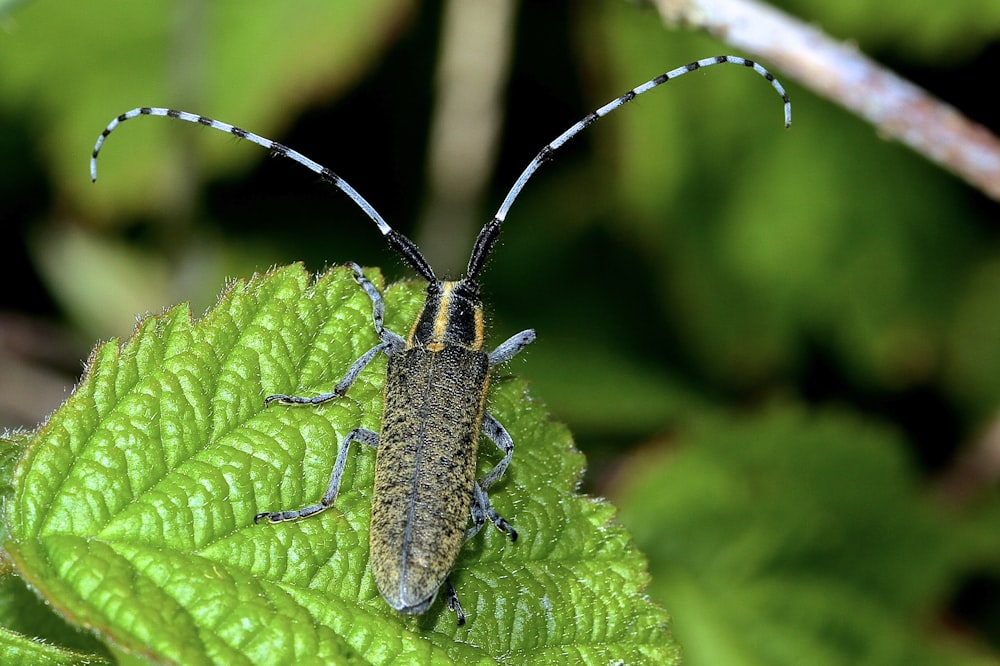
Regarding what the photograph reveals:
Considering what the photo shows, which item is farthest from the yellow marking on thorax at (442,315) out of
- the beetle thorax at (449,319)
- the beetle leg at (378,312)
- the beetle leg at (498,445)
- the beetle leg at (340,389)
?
the beetle leg at (498,445)

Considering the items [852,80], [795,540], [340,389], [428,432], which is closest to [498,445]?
[428,432]

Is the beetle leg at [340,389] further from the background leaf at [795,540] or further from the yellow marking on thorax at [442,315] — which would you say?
the background leaf at [795,540]

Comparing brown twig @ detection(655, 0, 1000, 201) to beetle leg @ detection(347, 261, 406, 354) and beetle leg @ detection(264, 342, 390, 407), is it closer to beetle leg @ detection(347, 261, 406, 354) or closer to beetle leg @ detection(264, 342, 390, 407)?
beetle leg @ detection(347, 261, 406, 354)

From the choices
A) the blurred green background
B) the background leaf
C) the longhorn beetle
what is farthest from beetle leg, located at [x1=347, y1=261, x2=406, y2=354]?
the background leaf

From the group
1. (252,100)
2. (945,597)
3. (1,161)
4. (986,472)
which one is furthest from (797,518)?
(1,161)

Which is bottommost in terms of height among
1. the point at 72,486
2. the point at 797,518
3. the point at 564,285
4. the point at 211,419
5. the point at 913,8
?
the point at 72,486

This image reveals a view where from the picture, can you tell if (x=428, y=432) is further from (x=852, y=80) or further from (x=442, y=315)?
(x=852, y=80)

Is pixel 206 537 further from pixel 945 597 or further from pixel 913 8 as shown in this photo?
pixel 913 8
